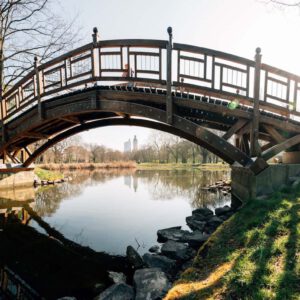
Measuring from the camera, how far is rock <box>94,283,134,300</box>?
3.39 meters

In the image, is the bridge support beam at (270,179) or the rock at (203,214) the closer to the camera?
the bridge support beam at (270,179)

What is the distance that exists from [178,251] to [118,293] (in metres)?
2.02

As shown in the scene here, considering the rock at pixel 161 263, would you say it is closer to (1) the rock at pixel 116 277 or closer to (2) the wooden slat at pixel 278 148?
(1) the rock at pixel 116 277

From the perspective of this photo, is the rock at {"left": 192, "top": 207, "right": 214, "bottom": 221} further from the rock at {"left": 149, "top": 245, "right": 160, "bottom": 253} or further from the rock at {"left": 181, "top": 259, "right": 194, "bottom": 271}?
the rock at {"left": 181, "top": 259, "right": 194, "bottom": 271}

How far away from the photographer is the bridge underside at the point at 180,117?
690 centimetres

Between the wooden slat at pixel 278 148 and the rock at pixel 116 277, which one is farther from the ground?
Answer: the wooden slat at pixel 278 148

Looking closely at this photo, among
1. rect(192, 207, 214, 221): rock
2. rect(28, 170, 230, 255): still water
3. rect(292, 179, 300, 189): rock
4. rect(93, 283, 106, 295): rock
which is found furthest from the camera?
rect(192, 207, 214, 221): rock

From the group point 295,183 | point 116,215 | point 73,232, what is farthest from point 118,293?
point 116,215

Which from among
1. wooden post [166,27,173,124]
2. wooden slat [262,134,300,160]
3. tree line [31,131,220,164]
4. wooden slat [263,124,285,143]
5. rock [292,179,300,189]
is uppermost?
wooden post [166,27,173,124]

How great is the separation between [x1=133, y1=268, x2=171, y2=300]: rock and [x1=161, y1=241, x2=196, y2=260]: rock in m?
1.10

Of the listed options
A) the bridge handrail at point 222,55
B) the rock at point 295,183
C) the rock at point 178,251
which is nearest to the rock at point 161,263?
the rock at point 178,251

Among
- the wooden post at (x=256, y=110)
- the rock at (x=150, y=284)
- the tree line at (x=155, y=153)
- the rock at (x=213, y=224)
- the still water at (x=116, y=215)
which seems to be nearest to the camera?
the rock at (x=150, y=284)

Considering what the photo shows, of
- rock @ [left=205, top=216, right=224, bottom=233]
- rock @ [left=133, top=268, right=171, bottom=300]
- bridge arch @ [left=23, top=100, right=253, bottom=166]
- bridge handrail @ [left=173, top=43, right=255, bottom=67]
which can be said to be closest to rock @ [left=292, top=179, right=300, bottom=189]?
bridge arch @ [left=23, top=100, right=253, bottom=166]

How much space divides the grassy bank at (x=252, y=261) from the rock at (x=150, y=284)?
0.28m
